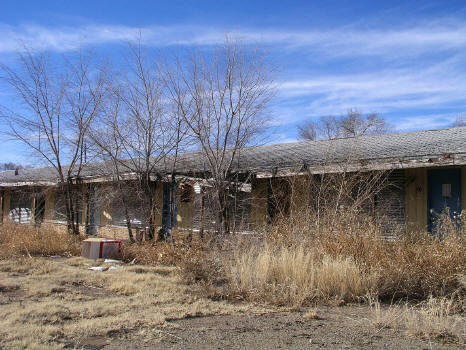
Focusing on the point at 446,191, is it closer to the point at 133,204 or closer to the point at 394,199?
the point at 394,199

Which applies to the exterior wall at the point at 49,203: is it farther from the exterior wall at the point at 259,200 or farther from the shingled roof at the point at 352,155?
the exterior wall at the point at 259,200

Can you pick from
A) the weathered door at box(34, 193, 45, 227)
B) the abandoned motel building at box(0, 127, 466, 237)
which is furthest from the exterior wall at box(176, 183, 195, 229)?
the weathered door at box(34, 193, 45, 227)

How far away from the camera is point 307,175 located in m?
10.5

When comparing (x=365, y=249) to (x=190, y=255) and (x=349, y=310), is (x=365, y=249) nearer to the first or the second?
(x=349, y=310)

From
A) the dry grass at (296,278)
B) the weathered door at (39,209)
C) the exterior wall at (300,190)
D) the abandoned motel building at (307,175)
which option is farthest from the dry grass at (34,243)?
the weathered door at (39,209)

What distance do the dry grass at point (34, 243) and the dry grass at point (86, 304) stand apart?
1.81 m

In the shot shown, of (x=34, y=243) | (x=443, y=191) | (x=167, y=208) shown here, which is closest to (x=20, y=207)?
(x=167, y=208)

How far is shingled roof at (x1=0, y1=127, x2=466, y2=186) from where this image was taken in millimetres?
9328

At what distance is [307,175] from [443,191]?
9.48ft

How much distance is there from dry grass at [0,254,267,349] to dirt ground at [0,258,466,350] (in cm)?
1

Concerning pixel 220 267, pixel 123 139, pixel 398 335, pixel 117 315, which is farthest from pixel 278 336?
pixel 123 139

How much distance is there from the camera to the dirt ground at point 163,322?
448cm

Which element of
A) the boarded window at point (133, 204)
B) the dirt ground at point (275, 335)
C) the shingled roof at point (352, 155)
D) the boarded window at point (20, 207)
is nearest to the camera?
the dirt ground at point (275, 335)

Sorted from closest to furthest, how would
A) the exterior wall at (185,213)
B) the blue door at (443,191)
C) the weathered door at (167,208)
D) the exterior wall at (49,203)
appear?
the blue door at (443,191) < the exterior wall at (185,213) < the weathered door at (167,208) < the exterior wall at (49,203)
